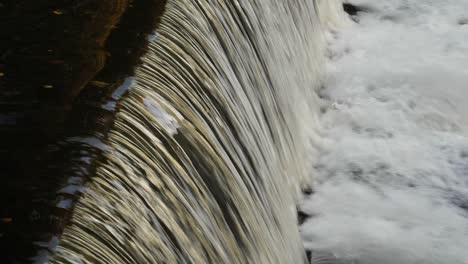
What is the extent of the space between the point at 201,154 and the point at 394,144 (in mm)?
3038

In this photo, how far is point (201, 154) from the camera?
10.9ft

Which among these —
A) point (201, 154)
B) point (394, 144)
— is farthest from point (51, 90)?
point (394, 144)

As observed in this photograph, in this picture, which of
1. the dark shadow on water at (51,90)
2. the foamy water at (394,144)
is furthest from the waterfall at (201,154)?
the foamy water at (394,144)

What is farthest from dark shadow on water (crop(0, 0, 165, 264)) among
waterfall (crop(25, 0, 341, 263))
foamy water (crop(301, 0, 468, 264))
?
foamy water (crop(301, 0, 468, 264))

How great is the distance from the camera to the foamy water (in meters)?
5.04

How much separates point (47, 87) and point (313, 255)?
2.31 meters

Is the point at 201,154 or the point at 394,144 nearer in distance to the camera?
the point at 201,154

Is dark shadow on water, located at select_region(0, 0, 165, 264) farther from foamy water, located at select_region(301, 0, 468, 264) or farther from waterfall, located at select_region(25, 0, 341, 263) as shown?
foamy water, located at select_region(301, 0, 468, 264)

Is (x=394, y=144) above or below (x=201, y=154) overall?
above

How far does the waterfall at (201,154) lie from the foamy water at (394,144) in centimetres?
29

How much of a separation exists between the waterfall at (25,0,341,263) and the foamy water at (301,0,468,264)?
29 centimetres

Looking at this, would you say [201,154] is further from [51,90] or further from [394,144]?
[394,144]

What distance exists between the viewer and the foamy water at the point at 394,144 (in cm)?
504

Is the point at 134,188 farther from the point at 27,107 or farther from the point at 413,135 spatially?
the point at 413,135
